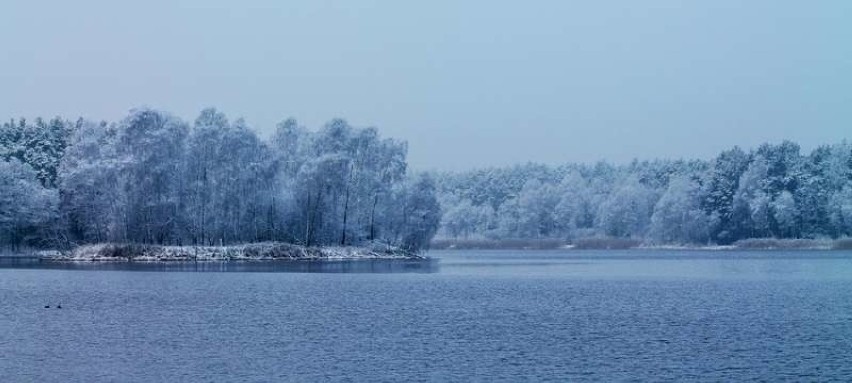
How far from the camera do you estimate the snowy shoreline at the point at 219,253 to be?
325 feet

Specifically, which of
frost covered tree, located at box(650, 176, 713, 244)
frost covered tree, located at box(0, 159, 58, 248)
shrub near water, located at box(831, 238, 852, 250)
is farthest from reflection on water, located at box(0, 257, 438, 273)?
shrub near water, located at box(831, 238, 852, 250)

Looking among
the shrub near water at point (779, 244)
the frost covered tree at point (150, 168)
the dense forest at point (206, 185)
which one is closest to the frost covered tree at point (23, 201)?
the dense forest at point (206, 185)

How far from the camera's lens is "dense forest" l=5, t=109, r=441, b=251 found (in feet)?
322

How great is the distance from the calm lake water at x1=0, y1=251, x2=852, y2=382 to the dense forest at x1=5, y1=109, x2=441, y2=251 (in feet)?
86.6

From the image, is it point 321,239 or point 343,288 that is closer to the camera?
point 343,288

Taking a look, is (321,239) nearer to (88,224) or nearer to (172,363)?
(88,224)

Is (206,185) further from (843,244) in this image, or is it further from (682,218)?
(843,244)

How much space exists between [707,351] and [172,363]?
60.0ft

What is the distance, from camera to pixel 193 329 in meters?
42.0

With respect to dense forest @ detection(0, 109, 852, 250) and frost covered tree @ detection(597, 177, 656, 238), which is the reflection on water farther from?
frost covered tree @ detection(597, 177, 656, 238)

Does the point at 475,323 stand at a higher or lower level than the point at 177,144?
lower

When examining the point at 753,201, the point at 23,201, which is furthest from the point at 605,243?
the point at 23,201

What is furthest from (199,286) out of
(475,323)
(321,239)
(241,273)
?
(321,239)

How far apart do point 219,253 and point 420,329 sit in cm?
6491
